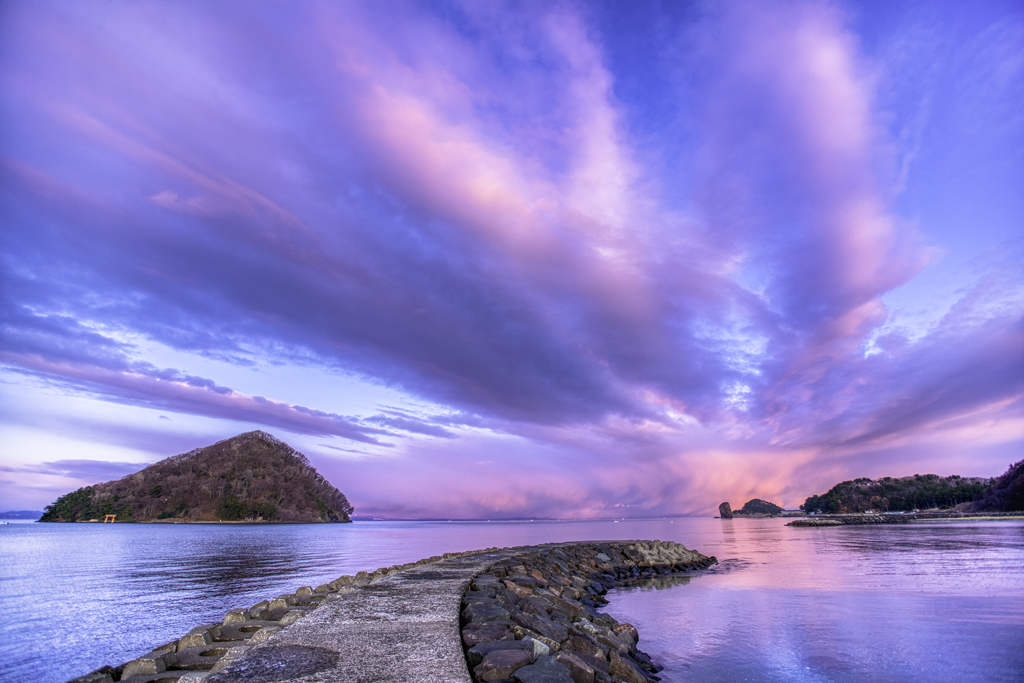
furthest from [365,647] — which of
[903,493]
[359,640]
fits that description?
[903,493]

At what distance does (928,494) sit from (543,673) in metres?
187

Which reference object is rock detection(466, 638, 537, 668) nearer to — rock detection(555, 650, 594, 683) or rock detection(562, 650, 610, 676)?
rock detection(555, 650, 594, 683)

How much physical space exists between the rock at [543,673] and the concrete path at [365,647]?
0.74 m

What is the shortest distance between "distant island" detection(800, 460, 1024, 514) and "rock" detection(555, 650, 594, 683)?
501 ft

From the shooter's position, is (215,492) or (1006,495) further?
(215,492)

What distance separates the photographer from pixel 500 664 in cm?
559

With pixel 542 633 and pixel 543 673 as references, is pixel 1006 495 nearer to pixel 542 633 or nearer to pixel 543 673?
pixel 542 633

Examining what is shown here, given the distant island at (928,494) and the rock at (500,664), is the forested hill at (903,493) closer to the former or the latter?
the distant island at (928,494)

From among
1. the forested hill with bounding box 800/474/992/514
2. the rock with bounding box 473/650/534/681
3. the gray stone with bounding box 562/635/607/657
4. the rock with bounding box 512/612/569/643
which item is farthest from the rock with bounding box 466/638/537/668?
the forested hill with bounding box 800/474/992/514

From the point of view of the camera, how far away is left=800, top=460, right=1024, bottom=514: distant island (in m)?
113

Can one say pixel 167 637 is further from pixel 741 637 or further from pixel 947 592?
pixel 947 592

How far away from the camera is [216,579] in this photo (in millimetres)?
21016

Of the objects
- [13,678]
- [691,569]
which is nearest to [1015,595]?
[691,569]

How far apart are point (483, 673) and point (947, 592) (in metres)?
18.7
